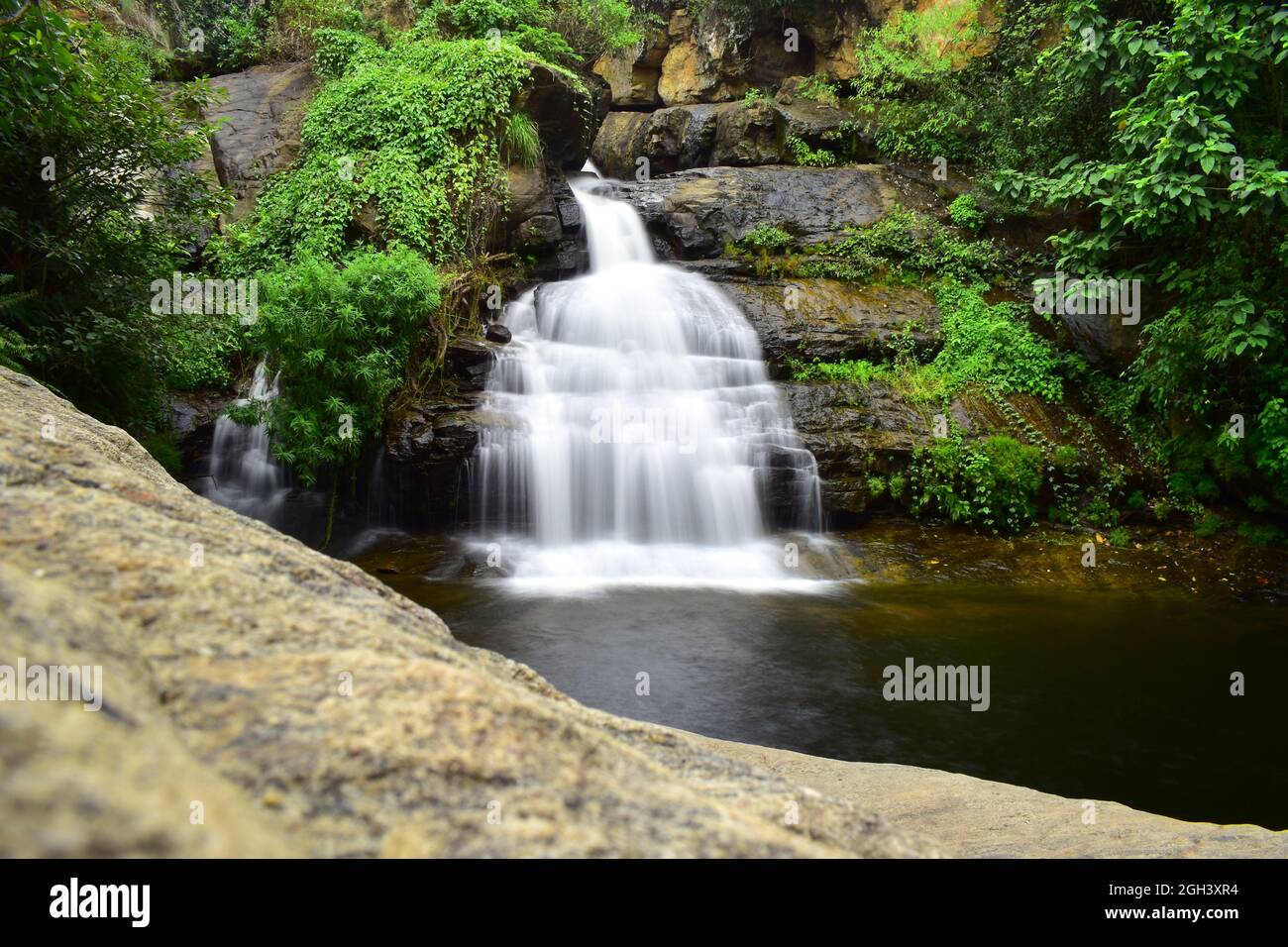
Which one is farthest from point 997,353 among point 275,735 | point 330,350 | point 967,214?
point 275,735

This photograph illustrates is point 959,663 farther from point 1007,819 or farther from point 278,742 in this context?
point 278,742

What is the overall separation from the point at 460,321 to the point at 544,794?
12158 millimetres

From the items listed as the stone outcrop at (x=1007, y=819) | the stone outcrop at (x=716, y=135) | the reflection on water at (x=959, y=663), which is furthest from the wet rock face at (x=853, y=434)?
the stone outcrop at (x=716, y=135)

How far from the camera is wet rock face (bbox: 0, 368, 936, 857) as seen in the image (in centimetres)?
A: 82

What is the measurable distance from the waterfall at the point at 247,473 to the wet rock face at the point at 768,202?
864 cm

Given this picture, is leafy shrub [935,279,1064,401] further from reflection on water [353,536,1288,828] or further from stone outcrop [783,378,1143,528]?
reflection on water [353,536,1288,828]

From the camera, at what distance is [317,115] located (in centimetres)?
1398

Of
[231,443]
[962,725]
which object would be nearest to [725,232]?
[231,443]

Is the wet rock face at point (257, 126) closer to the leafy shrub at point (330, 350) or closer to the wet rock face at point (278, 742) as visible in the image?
the leafy shrub at point (330, 350)

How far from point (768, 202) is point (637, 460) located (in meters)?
7.43

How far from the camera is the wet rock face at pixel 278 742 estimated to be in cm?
82

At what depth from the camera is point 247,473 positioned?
10.4 metres

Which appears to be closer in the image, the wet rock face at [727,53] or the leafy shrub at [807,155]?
the leafy shrub at [807,155]
